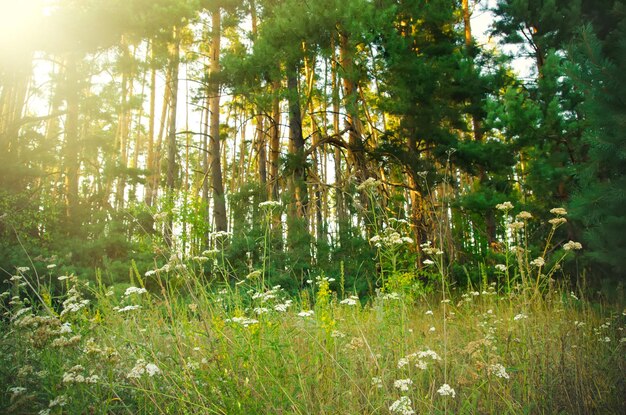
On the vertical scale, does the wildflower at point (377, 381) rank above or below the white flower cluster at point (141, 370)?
below

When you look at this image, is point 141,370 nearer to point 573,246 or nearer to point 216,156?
point 573,246

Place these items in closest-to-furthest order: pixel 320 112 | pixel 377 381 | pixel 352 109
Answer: pixel 377 381, pixel 352 109, pixel 320 112

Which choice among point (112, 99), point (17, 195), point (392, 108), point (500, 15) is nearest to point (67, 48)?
point (112, 99)

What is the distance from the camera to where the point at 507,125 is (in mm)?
7301

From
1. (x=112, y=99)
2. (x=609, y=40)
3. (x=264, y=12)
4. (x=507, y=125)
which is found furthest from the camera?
(x=264, y=12)

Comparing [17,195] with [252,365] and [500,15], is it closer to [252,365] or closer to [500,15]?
[252,365]

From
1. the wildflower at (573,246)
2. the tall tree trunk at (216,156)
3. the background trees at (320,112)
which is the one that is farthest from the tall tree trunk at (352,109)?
the wildflower at (573,246)

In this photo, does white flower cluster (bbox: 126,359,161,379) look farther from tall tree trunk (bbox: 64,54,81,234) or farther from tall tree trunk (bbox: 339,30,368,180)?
tall tree trunk (bbox: 64,54,81,234)

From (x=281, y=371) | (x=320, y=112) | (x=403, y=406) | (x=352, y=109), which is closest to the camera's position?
(x=403, y=406)

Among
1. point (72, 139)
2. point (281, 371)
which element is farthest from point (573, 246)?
point (72, 139)

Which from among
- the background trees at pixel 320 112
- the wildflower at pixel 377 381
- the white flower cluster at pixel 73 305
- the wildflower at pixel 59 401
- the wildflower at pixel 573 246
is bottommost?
the wildflower at pixel 59 401

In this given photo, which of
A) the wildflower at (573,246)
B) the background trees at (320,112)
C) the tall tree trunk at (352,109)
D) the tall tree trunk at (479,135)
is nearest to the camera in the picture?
the wildflower at (573,246)

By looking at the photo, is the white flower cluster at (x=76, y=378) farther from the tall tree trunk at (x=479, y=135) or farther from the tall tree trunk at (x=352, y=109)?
the tall tree trunk at (x=479, y=135)

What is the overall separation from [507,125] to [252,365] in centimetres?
611
